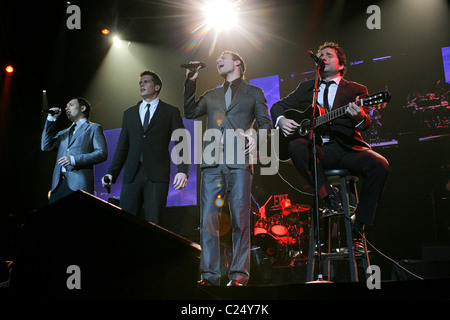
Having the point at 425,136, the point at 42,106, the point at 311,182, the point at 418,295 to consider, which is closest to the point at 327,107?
the point at 311,182

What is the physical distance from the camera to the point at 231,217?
3.42 metres

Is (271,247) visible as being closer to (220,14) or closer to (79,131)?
(79,131)

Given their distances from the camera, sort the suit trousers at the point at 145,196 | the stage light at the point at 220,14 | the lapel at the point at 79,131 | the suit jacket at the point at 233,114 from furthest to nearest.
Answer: the stage light at the point at 220,14 < the lapel at the point at 79,131 < the suit trousers at the point at 145,196 < the suit jacket at the point at 233,114

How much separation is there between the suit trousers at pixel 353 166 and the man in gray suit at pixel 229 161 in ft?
1.71

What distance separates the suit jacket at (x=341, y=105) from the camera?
10.0 feet

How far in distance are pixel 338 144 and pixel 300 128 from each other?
13.2 inches

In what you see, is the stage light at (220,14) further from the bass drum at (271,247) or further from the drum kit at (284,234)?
the bass drum at (271,247)

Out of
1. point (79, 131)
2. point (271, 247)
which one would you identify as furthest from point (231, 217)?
point (271, 247)

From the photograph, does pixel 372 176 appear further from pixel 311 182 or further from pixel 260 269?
pixel 260 269

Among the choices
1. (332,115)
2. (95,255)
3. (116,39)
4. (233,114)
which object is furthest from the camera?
(116,39)

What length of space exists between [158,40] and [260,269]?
5.13 m

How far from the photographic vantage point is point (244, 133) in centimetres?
353

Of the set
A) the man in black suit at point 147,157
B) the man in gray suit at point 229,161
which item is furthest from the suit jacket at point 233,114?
the man in black suit at point 147,157

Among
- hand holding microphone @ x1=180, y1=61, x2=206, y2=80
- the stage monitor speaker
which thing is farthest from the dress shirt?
the stage monitor speaker
